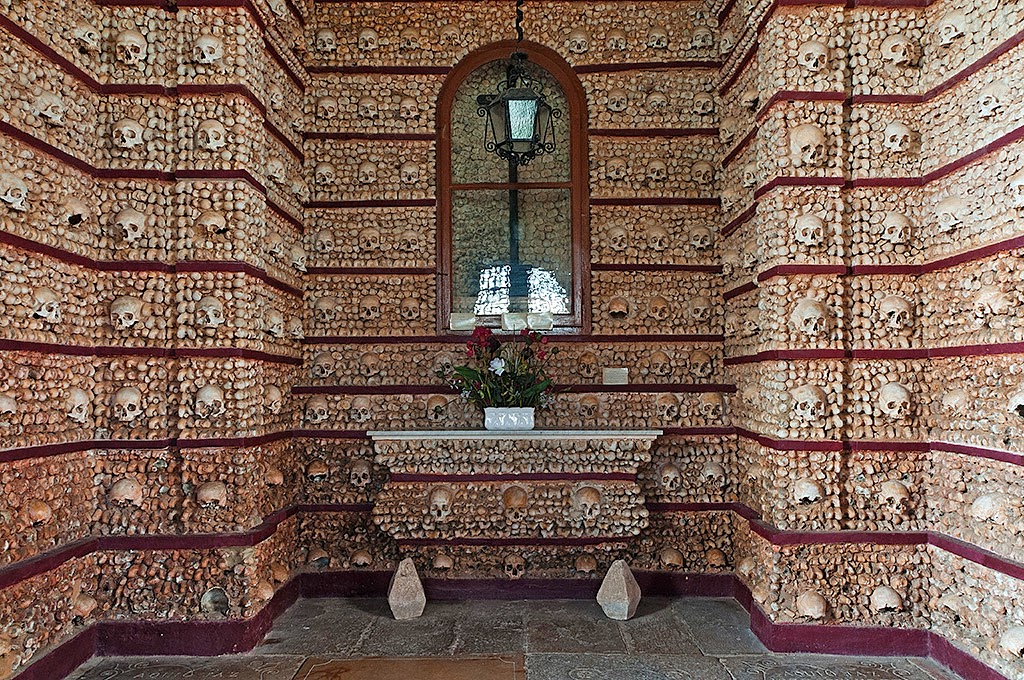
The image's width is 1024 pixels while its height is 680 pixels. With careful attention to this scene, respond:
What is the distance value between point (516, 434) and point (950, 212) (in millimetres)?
3085

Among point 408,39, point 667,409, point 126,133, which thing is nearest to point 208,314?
point 126,133

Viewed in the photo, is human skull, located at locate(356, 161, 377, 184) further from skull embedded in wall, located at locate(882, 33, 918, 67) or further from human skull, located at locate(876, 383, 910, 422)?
human skull, located at locate(876, 383, 910, 422)

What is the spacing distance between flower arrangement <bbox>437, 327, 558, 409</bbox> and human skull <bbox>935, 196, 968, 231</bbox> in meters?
2.69

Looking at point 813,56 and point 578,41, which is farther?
point 578,41

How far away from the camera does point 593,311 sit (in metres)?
5.53

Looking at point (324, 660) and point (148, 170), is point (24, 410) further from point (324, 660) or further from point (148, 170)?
point (324, 660)

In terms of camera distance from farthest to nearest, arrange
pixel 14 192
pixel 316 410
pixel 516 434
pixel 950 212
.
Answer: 1. pixel 316 410
2. pixel 516 434
3. pixel 950 212
4. pixel 14 192

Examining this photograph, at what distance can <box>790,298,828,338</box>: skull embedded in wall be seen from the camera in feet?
13.8

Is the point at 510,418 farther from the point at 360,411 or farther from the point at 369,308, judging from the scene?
the point at 369,308

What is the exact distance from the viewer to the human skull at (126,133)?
14.1 feet

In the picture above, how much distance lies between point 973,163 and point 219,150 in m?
4.52

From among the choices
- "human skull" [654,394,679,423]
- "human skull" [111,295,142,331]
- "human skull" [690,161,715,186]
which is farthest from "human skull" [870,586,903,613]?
"human skull" [111,295,142,331]

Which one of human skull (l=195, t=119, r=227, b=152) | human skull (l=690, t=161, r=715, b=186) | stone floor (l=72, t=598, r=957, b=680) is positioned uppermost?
human skull (l=690, t=161, r=715, b=186)

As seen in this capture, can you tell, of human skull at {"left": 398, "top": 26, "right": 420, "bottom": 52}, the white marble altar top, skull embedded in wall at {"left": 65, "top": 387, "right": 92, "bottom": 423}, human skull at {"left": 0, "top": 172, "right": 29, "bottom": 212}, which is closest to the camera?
human skull at {"left": 0, "top": 172, "right": 29, "bottom": 212}
